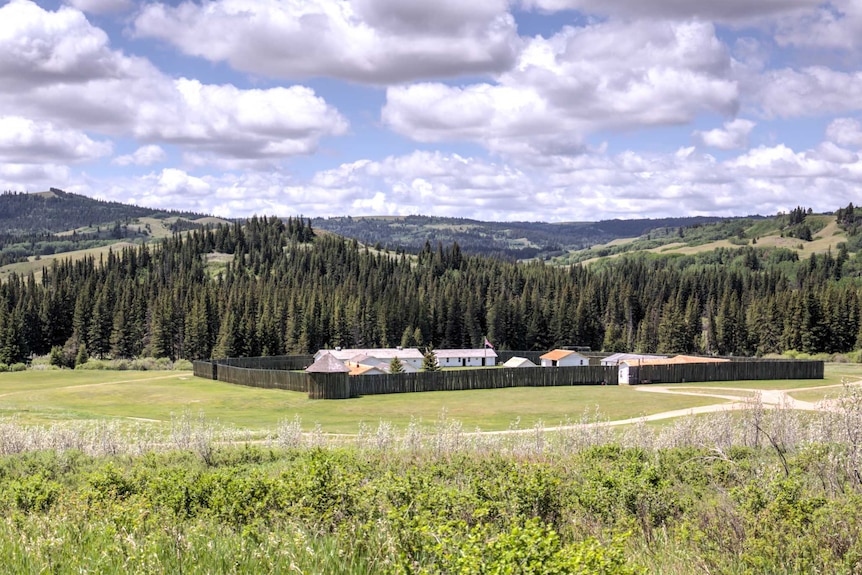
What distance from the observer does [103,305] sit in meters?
118

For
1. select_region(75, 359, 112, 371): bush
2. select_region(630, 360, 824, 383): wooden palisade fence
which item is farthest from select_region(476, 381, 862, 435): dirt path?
select_region(75, 359, 112, 371): bush

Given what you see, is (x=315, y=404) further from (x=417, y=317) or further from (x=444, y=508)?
(x=417, y=317)

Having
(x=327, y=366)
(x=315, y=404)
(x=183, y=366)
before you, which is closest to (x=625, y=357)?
(x=327, y=366)

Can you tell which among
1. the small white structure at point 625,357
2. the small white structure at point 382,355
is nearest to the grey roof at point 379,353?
the small white structure at point 382,355

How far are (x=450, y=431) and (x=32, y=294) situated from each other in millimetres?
121246

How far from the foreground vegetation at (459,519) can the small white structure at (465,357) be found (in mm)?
96148

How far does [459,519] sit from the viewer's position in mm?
10781

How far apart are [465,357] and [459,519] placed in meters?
107

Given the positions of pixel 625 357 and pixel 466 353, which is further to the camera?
pixel 466 353

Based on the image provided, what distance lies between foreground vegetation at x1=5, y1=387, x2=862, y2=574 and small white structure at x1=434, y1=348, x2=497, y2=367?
96.1 m

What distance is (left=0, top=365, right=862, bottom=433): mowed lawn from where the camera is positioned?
51.9m

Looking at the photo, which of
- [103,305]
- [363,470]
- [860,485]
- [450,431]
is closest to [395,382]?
[450,431]

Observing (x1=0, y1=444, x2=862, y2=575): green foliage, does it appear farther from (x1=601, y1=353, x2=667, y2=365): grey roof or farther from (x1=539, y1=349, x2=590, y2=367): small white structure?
(x1=539, y1=349, x2=590, y2=367): small white structure

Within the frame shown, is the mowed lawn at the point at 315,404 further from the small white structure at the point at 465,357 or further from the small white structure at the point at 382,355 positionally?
the small white structure at the point at 465,357
